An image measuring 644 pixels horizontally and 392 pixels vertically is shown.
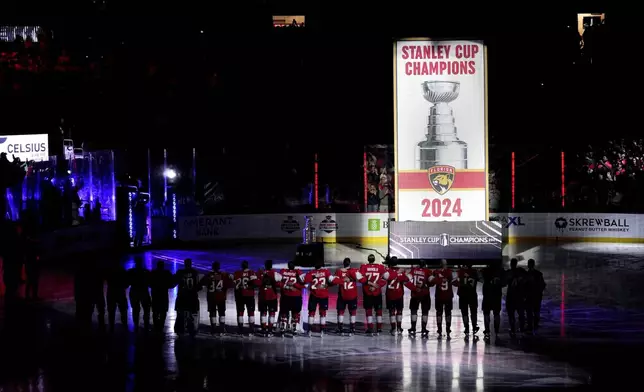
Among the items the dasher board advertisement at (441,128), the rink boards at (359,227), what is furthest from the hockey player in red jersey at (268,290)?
the rink boards at (359,227)

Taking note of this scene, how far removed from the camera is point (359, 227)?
41.2 meters

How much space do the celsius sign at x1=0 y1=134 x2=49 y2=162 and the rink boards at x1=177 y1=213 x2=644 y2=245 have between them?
6.62 meters

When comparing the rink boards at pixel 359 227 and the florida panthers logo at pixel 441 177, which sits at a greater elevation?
the florida panthers logo at pixel 441 177

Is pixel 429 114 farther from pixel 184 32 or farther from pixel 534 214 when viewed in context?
pixel 184 32

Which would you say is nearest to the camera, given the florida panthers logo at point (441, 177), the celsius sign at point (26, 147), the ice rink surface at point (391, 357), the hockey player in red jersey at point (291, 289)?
the ice rink surface at point (391, 357)

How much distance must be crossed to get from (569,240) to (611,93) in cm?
1249

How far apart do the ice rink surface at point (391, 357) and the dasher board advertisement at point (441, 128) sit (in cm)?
678

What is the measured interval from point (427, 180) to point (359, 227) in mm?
9596

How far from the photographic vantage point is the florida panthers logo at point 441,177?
31.9 m

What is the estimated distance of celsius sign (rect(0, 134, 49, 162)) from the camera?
35925 millimetres

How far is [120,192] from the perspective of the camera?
38.2 metres

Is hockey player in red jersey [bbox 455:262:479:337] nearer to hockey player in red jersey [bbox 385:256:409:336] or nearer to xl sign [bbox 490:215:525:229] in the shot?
hockey player in red jersey [bbox 385:256:409:336]

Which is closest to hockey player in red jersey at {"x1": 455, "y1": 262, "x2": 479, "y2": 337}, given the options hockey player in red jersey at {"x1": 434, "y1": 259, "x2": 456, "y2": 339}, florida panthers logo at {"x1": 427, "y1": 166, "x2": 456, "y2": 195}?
hockey player in red jersey at {"x1": 434, "y1": 259, "x2": 456, "y2": 339}

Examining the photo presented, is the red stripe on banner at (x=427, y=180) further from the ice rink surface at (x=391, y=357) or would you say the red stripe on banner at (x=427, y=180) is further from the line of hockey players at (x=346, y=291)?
the line of hockey players at (x=346, y=291)
